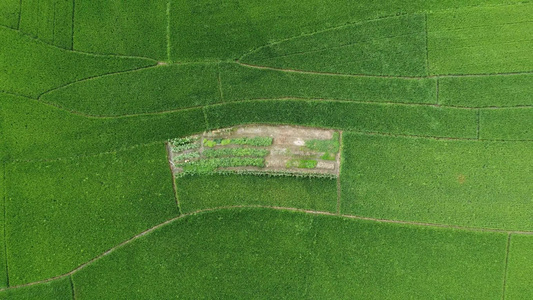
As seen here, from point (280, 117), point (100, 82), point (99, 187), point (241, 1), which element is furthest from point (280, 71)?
point (99, 187)

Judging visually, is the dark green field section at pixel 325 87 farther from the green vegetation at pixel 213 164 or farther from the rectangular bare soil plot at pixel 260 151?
the green vegetation at pixel 213 164

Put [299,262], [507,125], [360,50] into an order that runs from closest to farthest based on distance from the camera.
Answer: [299,262] → [507,125] → [360,50]

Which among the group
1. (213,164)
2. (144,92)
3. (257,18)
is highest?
(257,18)

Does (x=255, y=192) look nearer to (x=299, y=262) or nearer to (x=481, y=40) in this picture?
(x=299, y=262)

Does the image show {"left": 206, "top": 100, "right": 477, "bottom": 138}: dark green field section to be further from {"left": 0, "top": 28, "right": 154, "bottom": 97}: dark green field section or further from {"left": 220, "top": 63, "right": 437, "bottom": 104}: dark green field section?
{"left": 0, "top": 28, "right": 154, "bottom": 97}: dark green field section

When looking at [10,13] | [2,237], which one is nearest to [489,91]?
[10,13]

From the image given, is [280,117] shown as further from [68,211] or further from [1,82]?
[1,82]

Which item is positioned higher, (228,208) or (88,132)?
(88,132)
